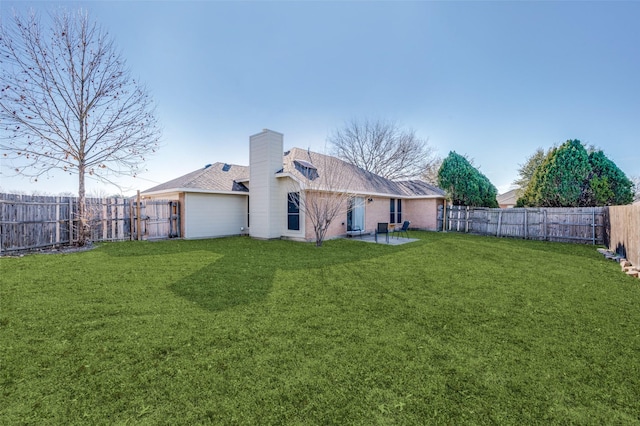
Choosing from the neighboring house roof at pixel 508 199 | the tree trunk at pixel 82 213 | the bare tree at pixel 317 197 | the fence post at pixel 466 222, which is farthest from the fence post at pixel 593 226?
the neighboring house roof at pixel 508 199

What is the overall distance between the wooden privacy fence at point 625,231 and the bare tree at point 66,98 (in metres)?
17.5

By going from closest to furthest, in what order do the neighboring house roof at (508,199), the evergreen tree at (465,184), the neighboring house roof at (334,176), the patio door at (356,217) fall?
the neighboring house roof at (334,176)
the patio door at (356,217)
the evergreen tree at (465,184)
the neighboring house roof at (508,199)

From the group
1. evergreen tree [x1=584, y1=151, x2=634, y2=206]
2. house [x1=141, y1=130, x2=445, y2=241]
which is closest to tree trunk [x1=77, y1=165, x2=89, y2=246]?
house [x1=141, y1=130, x2=445, y2=241]

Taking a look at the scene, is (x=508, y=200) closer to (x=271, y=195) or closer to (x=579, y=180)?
(x=579, y=180)

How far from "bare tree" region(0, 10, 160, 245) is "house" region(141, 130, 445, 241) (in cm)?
338

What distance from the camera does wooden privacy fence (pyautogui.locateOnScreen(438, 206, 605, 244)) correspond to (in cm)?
1189

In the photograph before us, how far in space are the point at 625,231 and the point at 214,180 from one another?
16.4 metres

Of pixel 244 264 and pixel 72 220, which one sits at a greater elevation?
pixel 72 220

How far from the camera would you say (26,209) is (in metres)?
9.13

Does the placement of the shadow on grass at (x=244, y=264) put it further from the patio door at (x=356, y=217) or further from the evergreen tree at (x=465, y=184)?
the evergreen tree at (x=465, y=184)

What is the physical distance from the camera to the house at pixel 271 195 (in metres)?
12.3

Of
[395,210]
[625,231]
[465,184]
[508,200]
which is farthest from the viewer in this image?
[508,200]

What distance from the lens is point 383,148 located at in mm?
27594

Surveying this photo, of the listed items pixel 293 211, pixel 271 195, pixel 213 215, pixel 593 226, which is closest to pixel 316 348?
pixel 293 211
